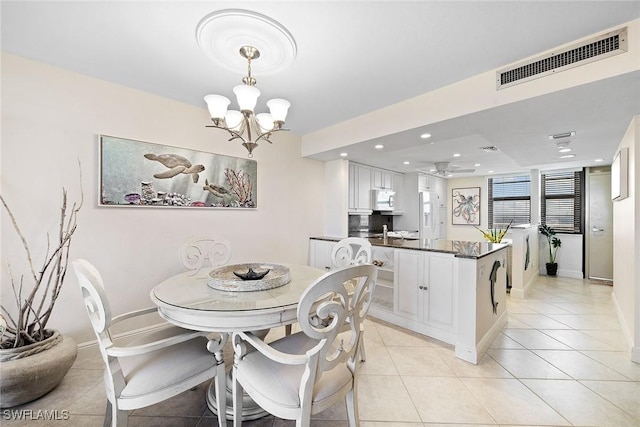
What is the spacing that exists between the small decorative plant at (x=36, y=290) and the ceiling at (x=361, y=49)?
1.18m

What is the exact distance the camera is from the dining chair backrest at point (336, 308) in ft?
3.44

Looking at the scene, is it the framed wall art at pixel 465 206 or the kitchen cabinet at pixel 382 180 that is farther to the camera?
the framed wall art at pixel 465 206

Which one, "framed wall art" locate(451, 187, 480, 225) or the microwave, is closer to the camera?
the microwave

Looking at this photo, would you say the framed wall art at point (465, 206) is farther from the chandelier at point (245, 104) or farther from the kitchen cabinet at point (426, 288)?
the chandelier at point (245, 104)

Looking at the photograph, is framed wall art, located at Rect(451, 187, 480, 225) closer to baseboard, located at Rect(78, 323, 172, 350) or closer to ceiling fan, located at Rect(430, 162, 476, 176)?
ceiling fan, located at Rect(430, 162, 476, 176)

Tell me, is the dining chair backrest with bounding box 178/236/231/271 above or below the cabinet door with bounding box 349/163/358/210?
below

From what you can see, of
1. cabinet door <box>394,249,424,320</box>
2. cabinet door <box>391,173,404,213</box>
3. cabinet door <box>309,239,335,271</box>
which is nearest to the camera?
cabinet door <box>394,249,424,320</box>

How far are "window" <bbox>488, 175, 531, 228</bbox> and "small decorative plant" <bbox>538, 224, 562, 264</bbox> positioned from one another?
56 cm

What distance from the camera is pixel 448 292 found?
Answer: 253 centimetres

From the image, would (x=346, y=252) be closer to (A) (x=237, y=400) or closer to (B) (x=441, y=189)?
Answer: (A) (x=237, y=400)

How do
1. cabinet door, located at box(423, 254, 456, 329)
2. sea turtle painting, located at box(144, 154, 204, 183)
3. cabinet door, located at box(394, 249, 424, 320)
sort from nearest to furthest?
cabinet door, located at box(423, 254, 456, 329) < sea turtle painting, located at box(144, 154, 204, 183) < cabinet door, located at box(394, 249, 424, 320)

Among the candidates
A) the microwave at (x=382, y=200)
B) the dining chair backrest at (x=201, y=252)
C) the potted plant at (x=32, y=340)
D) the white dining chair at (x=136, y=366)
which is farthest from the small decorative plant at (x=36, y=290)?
the microwave at (x=382, y=200)

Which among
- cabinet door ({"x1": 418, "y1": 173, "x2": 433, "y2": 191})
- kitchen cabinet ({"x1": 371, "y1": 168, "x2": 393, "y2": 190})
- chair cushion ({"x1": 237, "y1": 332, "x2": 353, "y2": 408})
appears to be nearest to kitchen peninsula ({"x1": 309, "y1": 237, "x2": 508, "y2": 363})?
chair cushion ({"x1": 237, "y1": 332, "x2": 353, "y2": 408})

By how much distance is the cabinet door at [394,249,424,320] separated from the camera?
9.08 feet
